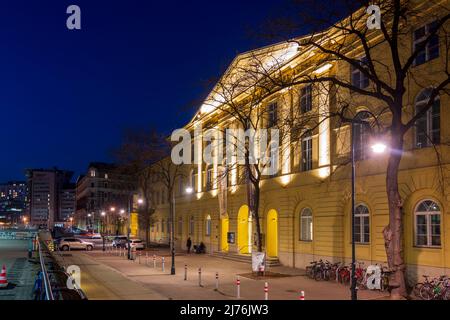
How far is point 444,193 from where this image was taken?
23656 millimetres

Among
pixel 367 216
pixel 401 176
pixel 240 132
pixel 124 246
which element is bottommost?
pixel 124 246

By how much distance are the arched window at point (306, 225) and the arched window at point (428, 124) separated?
1109 centimetres

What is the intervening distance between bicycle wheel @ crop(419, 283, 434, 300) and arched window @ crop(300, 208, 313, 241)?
1328 centimetres

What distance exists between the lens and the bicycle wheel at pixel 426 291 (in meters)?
21.5

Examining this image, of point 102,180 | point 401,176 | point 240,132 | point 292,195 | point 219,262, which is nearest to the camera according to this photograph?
point 401,176

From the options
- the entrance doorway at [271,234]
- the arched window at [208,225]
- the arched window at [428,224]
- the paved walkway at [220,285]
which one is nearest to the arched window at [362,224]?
the paved walkway at [220,285]

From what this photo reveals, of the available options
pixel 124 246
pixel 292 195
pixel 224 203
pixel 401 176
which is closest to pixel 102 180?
pixel 124 246

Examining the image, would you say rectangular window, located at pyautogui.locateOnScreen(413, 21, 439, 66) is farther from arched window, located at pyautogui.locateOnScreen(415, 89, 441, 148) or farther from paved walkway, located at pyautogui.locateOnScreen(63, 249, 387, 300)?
paved walkway, located at pyautogui.locateOnScreen(63, 249, 387, 300)

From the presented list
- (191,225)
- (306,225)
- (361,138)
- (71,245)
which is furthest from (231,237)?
(71,245)

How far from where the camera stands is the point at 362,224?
29453 millimetres

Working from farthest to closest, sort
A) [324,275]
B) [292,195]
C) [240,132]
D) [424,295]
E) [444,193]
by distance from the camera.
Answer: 1. [240,132]
2. [292,195]
3. [324,275]
4. [444,193]
5. [424,295]

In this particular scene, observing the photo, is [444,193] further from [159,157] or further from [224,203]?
[159,157]

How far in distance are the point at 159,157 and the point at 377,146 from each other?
42846mm

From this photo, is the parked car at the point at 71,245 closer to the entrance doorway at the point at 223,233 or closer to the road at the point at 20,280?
the road at the point at 20,280
